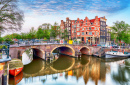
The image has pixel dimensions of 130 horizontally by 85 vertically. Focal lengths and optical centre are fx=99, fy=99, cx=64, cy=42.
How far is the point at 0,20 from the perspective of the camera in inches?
518

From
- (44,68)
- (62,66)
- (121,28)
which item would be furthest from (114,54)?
(44,68)

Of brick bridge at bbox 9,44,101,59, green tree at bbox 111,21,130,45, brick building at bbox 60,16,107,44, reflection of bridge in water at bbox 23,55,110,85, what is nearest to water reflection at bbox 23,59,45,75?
reflection of bridge in water at bbox 23,55,110,85

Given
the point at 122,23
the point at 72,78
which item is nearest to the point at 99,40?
the point at 122,23

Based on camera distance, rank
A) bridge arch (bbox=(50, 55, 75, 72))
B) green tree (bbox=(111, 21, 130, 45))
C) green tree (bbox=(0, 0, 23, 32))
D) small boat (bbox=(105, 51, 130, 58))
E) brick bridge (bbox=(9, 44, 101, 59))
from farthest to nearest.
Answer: green tree (bbox=(111, 21, 130, 45)) < small boat (bbox=(105, 51, 130, 58)) < bridge arch (bbox=(50, 55, 75, 72)) < brick bridge (bbox=(9, 44, 101, 59)) < green tree (bbox=(0, 0, 23, 32))

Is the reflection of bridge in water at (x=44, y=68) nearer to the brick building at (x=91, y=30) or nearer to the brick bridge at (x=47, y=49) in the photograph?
the brick bridge at (x=47, y=49)

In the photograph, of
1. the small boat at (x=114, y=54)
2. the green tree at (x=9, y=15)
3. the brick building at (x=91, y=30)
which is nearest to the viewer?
the green tree at (x=9, y=15)

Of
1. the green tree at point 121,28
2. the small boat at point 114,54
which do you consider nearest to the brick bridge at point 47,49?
the small boat at point 114,54

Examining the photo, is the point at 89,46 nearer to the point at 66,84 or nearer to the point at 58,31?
the point at 58,31

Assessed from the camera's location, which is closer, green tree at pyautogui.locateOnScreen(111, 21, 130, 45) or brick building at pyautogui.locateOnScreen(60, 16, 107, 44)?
green tree at pyautogui.locateOnScreen(111, 21, 130, 45)

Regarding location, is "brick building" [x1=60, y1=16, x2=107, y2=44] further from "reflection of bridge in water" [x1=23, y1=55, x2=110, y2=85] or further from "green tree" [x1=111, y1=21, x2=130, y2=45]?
"reflection of bridge in water" [x1=23, y1=55, x2=110, y2=85]

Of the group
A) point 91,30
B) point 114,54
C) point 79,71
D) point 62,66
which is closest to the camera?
point 79,71

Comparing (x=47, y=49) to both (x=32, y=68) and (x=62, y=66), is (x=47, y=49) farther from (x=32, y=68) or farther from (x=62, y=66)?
(x=32, y=68)

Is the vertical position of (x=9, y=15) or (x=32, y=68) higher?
(x=9, y=15)

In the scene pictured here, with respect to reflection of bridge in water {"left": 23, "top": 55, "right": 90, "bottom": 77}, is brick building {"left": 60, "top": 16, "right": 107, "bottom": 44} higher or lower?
higher
